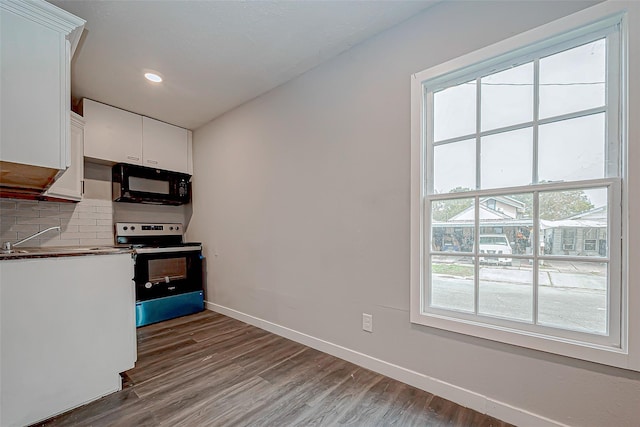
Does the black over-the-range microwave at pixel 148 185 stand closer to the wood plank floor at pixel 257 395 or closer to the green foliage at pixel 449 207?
the wood plank floor at pixel 257 395

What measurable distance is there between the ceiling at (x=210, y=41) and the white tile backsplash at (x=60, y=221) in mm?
1169

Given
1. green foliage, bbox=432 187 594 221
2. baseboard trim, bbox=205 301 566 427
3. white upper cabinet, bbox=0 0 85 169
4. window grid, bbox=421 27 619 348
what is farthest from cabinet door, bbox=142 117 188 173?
green foliage, bbox=432 187 594 221

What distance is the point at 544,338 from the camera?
4.39 feet

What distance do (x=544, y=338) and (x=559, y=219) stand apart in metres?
0.58

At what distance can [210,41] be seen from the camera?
1.99 m

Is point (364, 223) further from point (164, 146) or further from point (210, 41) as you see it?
point (164, 146)

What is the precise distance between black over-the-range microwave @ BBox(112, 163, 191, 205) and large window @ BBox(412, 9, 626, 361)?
2.97 m

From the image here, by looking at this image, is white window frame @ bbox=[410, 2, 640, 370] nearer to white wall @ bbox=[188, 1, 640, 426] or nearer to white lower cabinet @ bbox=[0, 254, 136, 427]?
white wall @ bbox=[188, 1, 640, 426]

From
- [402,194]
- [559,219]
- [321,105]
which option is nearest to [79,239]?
[321,105]

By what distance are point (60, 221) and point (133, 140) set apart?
111 cm

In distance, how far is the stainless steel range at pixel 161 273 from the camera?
291cm

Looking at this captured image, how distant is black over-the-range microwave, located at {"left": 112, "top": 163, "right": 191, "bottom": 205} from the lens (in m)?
3.07

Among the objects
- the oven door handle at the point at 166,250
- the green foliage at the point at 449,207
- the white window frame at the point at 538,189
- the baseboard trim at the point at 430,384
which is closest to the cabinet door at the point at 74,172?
the oven door handle at the point at 166,250

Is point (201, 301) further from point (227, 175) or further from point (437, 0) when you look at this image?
point (437, 0)
